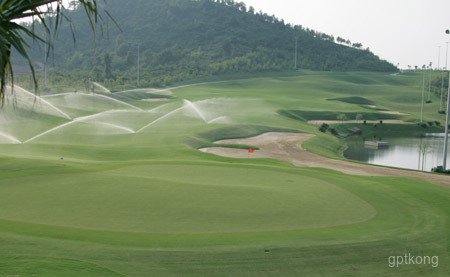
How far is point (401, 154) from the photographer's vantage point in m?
44.5

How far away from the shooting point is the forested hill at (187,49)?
125956 mm

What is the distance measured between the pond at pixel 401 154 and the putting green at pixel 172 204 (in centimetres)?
2457

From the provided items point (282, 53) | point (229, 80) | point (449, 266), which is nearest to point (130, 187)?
point (449, 266)

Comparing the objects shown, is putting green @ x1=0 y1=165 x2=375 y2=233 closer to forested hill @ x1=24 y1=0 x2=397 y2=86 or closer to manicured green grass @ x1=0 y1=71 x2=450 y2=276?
manicured green grass @ x1=0 y1=71 x2=450 y2=276

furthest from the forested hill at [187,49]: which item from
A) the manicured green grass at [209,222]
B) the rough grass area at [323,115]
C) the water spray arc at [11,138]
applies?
the manicured green grass at [209,222]

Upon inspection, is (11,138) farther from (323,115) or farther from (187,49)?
(187,49)

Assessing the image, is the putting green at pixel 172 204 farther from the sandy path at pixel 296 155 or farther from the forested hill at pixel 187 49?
the forested hill at pixel 187 49

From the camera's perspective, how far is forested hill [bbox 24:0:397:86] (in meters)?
126

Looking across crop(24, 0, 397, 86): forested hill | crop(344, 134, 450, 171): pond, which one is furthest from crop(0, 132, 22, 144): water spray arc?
crop(24, 0, 397, 86): forested hill

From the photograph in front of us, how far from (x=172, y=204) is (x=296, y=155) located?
24.9m

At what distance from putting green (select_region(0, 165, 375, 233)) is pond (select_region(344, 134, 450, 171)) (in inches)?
967

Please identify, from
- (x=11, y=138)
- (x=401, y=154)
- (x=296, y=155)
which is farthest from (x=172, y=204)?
(x=401, y=154)

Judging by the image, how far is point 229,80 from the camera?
11988 centimetres

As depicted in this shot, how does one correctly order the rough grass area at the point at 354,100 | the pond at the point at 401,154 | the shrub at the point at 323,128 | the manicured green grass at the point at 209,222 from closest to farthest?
1. the manicured green grass at the point at 209,222
2. the pond at the point at 401,154
3. the shrub at the point at 323,128
4. the rough grass area at the point at 354,100
